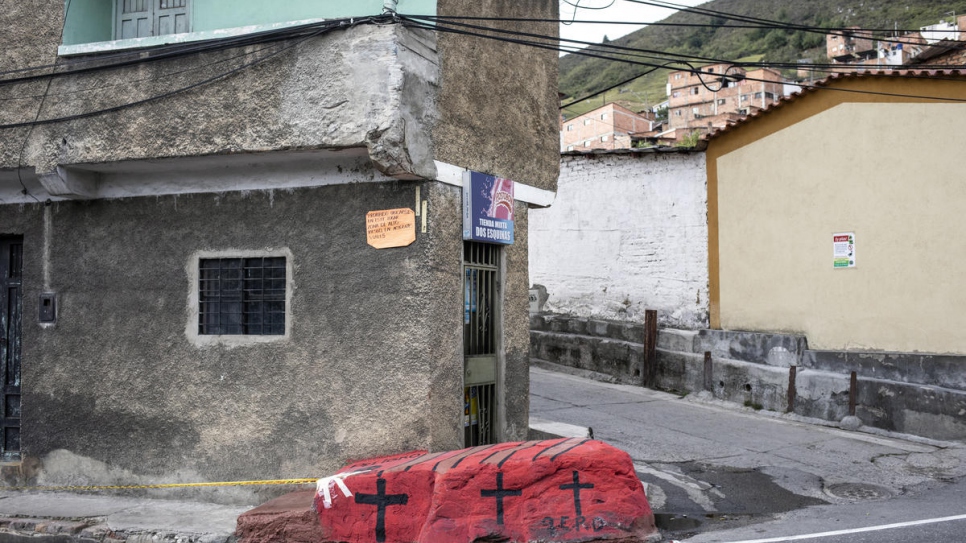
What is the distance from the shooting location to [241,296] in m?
7.11

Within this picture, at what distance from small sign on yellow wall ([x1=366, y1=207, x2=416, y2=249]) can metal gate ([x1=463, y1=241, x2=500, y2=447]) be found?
73 cm

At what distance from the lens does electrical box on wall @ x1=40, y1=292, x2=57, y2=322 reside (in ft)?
25.1

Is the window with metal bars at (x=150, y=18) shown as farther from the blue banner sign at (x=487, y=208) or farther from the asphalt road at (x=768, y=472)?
the asphalt road at (x=768, y=472)

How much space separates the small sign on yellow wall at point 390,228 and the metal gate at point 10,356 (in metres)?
3.85

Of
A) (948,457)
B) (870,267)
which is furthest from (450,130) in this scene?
(870,267)

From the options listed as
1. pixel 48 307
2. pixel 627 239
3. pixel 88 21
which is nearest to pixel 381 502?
pixel 48 307

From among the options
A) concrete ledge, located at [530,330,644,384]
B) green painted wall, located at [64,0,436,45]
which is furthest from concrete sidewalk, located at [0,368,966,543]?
green painted wall, located at [64,0,436,45]

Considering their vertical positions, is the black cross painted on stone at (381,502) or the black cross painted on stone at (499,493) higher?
the black cross painted on stone at (499,493)

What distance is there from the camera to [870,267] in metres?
12.1

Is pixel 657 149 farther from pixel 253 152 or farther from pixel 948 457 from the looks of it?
pixel 253 152

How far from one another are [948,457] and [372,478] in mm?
6980

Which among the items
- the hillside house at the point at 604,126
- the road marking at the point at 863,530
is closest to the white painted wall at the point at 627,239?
the road marking at the point at 863,530

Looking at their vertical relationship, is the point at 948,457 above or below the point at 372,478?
below

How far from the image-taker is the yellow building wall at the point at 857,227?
11.6m
